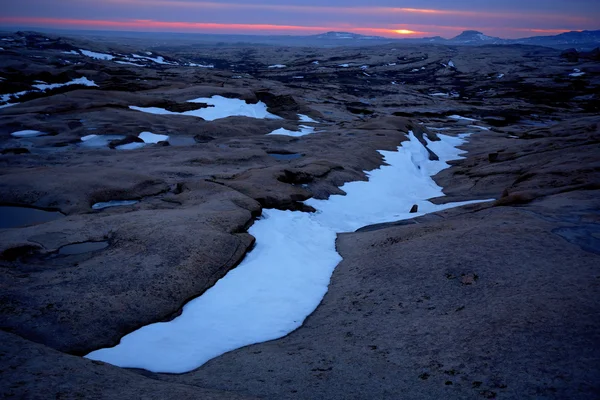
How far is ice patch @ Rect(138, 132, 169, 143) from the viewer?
2438cm

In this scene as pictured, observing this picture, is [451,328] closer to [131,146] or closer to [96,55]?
[131,146]

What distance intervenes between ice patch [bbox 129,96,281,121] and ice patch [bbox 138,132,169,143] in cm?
627

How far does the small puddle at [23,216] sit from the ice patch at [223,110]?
61.5 feet

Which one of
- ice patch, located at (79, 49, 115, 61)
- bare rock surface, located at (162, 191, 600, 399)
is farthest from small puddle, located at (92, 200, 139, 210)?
ice patch, located at (79, 49, 115, 61)

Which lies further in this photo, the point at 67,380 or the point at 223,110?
the point at 223,110

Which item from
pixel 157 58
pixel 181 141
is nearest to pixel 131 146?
pixel 181 141

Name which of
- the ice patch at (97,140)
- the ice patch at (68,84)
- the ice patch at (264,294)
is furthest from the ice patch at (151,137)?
the ice patch at (68,84)

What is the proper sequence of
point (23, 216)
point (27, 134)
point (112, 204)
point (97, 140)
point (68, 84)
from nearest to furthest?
point (23, 216) < point (112, 204) < point (97, 140) < point (27, 134) < point (68, 84)

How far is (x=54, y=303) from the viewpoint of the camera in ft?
26.3

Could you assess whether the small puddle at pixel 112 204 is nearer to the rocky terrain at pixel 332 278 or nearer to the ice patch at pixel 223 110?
the rocky terrain at pixel 332 278

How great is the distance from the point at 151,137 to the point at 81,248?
50.4 feet

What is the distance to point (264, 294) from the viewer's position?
10125 millimetres

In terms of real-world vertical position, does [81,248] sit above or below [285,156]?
above

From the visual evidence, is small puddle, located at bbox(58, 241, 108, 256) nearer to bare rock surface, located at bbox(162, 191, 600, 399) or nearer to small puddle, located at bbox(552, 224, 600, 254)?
bare rock surface, located at bbox(162, 191, 600, 399)
